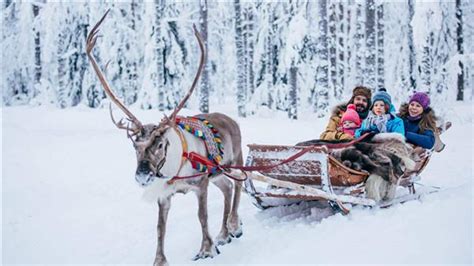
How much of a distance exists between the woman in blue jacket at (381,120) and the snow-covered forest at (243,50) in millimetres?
9904

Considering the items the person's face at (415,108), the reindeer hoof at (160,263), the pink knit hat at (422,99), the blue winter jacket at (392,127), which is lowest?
Answer: the reindeer hoof at (160,263)

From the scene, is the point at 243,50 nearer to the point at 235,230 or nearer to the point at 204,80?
the point at 204,80

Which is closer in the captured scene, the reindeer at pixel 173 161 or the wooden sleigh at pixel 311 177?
the reindeer at pixel 173 161

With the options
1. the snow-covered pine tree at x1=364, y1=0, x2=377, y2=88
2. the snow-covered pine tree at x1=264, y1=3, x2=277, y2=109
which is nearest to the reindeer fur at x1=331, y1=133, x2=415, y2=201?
the snow-covered pine tree at x1=364, y1=0, x2=377, y2=88

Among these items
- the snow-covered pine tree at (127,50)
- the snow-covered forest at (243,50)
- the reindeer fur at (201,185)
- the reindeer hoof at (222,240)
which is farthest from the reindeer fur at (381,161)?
the snow-covered pine tree at (127,50)

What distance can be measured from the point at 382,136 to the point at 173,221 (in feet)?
10.6

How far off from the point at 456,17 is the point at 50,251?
78.8 ft

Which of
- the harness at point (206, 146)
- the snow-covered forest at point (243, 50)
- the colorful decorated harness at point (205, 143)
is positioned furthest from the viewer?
the snow-covered forest at point (243, 50)

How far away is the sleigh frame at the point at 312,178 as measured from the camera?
551cm

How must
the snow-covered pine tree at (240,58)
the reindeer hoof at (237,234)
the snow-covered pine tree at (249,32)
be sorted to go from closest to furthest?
the reindeer hoof at (237,234) < the snow-covered pine tree at (240,58) < the snow-covered pine tree at (249,32)

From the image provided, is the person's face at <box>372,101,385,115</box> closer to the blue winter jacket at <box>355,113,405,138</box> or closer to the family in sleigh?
the family in sleigh

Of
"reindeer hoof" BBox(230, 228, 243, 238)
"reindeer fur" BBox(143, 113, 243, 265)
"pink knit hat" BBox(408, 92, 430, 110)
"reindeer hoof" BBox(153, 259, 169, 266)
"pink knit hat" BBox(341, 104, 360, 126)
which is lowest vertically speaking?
"reindeer hoof" BBox(153, 259, 169, 266)

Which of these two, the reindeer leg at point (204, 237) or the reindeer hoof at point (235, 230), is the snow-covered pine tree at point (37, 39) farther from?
the reindeer leg at point (204, 237)

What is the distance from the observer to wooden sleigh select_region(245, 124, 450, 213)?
5504mm
